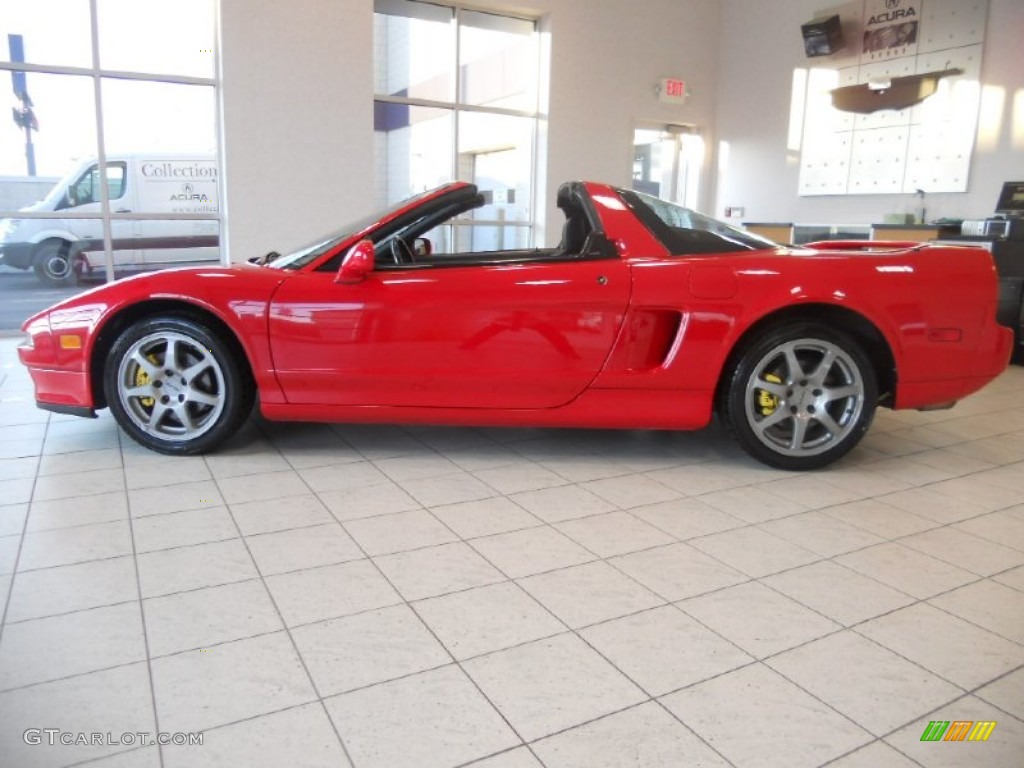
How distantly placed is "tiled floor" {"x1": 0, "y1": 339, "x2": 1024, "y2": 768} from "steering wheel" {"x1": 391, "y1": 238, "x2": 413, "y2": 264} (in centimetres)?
86

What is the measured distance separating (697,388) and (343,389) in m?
1.45

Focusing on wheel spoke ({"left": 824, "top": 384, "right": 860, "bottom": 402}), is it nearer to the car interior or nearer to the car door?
the car door

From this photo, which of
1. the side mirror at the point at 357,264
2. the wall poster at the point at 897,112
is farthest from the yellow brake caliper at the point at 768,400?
the wall poster at the point at 897,112

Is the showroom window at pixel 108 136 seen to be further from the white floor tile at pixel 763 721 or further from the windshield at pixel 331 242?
the white floor tile at pixel 763 721

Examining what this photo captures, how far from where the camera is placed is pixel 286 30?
7.69 metres

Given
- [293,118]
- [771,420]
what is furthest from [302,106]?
[771,420]

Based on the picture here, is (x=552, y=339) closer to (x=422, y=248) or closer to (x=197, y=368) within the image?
(x=422, y=248)

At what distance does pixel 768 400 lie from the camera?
303cm

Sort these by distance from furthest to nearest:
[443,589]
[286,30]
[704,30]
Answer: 1. [704,30]
2. [286,30]
3. [443,589]

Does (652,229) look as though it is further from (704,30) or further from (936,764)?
(704,30)

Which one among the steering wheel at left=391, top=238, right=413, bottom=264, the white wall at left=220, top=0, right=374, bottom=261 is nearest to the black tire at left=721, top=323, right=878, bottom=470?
the steering wheel at left=391, top=238, right=413, bottom=264

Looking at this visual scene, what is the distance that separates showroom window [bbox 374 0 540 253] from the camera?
900 cm

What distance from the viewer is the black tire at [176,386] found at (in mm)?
3026

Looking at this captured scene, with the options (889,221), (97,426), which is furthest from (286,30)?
(889,221)
